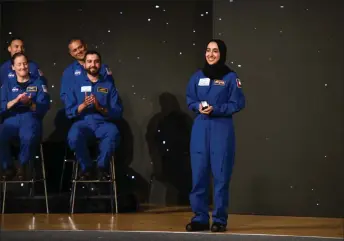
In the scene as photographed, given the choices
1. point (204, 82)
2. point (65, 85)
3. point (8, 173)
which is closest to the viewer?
point (204, 82)

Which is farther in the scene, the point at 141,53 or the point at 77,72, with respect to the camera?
the point at 141,53

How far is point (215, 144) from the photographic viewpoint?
4020 mm

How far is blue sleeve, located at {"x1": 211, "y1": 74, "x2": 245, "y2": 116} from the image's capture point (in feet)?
13.1

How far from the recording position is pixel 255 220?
15.3 feet

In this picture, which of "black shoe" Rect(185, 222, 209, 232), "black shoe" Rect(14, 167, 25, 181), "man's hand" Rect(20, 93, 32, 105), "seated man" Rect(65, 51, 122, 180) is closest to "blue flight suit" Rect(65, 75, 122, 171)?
"seated man" Rect(65, 51, 122, 180)

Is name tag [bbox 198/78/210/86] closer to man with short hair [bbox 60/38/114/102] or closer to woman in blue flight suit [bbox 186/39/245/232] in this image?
woman in blue flight suit [bbox 186/39/245/232]

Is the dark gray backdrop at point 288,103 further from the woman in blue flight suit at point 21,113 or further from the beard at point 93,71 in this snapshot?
the woman in blue flight suit at point 21,113

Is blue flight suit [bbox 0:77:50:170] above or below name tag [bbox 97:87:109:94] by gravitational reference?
below

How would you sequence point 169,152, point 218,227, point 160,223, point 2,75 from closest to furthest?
point 218,227 → point 160,223 → point 2,75 → point 169,152

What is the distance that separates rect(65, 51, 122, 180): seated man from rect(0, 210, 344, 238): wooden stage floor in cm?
46

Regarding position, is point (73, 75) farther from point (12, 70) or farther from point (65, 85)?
point (12, 70)

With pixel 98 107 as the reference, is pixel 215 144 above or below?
below

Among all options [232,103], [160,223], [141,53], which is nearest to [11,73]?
[141,53]

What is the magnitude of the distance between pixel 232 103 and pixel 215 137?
0.25m
